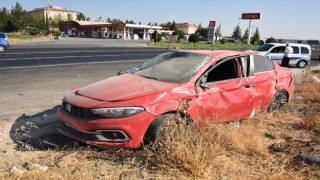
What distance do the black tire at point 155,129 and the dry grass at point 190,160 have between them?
4.2 inches

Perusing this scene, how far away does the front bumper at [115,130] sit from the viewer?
13.1 feet

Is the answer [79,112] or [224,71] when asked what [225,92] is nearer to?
[224,71]

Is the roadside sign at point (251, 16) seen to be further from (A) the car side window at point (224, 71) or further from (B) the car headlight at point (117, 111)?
(B) the car headlight at point (117, 111)

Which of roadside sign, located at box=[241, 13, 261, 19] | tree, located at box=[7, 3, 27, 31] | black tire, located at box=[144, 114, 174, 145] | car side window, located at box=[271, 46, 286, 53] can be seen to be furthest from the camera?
→ tree, located at box=[7, 3, 27, 31]

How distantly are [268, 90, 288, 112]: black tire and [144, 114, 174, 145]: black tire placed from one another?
3192 millimetres

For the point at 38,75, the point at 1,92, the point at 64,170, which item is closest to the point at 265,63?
the point at 64,170

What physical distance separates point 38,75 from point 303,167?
10731mm

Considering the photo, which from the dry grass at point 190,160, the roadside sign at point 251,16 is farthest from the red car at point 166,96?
the roadside sign at point 251,16

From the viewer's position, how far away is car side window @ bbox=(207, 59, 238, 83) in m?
5.09

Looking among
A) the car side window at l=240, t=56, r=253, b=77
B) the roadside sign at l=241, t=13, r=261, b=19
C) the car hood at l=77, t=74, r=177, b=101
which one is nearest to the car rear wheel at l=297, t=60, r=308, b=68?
the car side window at l=240, t=56, r=253, b=77

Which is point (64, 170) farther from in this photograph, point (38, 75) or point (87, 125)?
point (38, 75)

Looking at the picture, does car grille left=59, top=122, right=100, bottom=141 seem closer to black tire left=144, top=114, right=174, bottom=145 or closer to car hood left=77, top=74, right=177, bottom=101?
car hood left=77, top=74, right=177, bottom=101

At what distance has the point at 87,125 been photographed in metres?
4.02

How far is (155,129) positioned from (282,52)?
1801 cm
